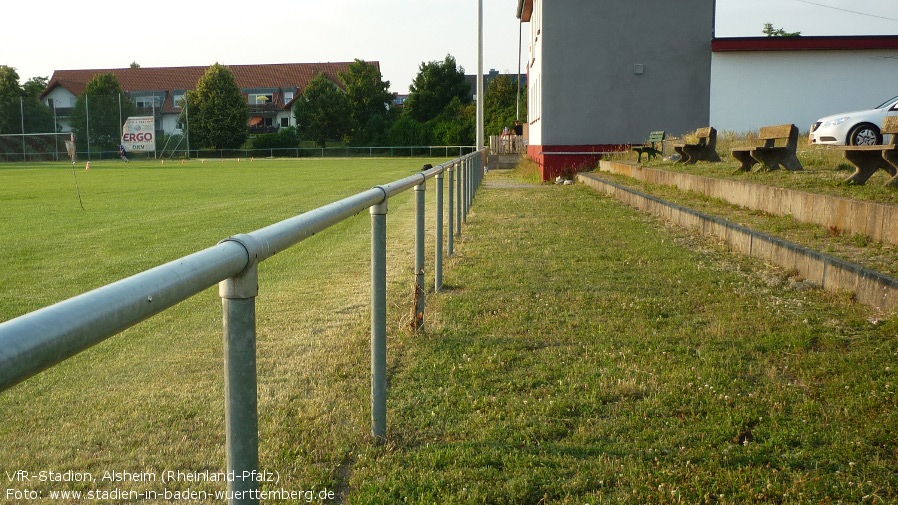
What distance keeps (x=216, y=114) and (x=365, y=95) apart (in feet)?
51.5

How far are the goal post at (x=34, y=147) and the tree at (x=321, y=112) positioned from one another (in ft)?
78.3

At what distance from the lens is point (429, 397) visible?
4488 mm

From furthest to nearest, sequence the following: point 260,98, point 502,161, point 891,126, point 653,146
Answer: point 260,98
point 502,161
point 653,146
point 891,126

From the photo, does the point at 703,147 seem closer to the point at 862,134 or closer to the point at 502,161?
the point at 862,134

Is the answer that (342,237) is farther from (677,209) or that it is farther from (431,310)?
(431,310)

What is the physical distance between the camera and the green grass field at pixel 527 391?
3.45 m

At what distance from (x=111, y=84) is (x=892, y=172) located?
8044cm

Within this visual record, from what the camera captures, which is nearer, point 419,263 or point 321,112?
point 419,263

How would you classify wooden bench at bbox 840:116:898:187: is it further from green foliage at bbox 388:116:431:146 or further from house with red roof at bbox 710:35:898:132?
green foliage at bbox 388:116:431:146

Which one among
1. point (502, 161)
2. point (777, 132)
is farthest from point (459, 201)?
point (502, 161)

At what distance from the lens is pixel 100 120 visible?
62375mm

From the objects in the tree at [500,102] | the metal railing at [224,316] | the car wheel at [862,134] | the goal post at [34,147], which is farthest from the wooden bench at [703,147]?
the tree at [500,102]

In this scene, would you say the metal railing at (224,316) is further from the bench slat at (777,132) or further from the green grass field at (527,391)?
the bench slat at (777,132)

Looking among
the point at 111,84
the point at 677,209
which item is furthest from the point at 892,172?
the point at 111,84
